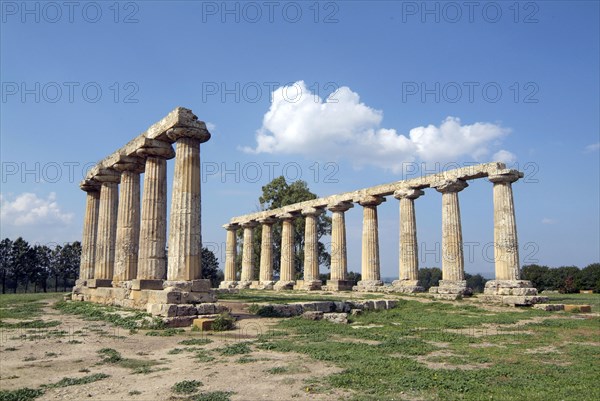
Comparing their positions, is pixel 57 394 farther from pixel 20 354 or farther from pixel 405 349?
pixel 405 349

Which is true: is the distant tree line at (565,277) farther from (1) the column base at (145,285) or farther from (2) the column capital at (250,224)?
(1) the column base at (145,285)

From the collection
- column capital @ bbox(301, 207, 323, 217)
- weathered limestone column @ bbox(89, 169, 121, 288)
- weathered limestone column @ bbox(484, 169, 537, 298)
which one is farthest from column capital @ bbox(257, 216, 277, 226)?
weathered limestone column @ bbox(484, 169, 537, 298)

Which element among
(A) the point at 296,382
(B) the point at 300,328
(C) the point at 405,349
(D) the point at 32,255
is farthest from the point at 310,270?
(D) the point at 32,255

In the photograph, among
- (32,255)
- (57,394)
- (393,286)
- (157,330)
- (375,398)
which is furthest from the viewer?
(32,255)

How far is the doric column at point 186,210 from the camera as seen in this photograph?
60.2 ft

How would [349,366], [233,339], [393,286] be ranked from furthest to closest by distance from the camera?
1. [393,286]
2. [233,339]
3. [349,366]

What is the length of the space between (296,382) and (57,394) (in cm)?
436

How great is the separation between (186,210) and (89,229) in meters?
15.1

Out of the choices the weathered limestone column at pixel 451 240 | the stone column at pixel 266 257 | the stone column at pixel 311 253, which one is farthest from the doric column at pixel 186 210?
the stone column at pixel 266 257

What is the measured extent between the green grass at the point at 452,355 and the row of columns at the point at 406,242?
9.15 metres

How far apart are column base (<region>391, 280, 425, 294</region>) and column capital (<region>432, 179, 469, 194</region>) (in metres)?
7.26

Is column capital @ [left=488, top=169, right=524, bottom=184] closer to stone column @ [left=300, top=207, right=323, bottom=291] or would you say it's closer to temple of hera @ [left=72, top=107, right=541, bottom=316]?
temple of hera @ [left=72, top=107, right=541, bottom=316]

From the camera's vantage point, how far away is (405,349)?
11.8 m

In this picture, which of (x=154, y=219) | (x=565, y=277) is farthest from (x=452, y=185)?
(x=565, y=277)
